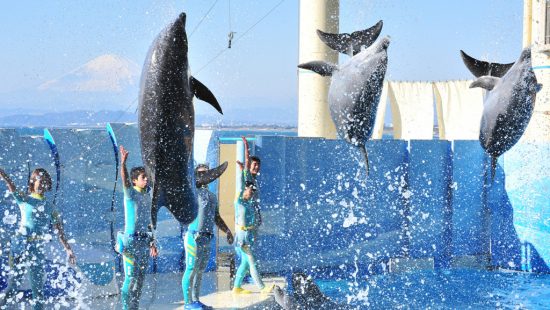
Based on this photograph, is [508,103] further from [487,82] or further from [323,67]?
[323,67]

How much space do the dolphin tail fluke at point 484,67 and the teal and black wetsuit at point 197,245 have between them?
10.3ft

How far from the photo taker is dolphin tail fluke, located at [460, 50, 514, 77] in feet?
24.6

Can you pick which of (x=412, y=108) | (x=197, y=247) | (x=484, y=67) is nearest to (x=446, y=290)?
(x=197, y=247)

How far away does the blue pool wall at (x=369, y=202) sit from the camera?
32.4 ft

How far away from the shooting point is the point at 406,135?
1720 cm

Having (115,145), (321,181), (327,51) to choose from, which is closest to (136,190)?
(115,145)

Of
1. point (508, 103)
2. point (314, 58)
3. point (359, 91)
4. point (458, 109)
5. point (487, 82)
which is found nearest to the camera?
point (359, 91)

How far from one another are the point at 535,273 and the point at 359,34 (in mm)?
6856

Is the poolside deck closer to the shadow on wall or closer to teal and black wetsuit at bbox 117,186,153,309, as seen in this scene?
teal and black wetsuit at bbox 117,186,153,309

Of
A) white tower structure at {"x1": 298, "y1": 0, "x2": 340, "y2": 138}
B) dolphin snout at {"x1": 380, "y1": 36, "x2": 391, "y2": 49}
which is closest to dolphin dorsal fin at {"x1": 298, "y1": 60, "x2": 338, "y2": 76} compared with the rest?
dolphin snout at {"x1": 380, "y1": 36, "x2": 391, "y2": 49}

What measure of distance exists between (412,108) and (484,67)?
963cm

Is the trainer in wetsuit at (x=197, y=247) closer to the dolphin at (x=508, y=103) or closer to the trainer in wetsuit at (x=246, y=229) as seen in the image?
the trainer in wetsuit at (x=246, y=229)

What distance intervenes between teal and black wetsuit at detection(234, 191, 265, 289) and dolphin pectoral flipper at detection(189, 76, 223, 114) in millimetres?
4208

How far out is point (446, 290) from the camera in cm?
1060
